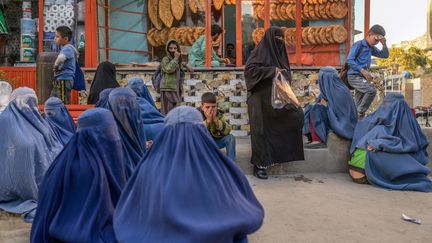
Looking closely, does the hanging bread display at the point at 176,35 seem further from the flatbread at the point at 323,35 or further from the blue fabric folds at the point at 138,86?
the blue fabric folds at the point at 138,86

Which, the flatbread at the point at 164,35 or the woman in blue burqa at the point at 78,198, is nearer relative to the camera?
the woman in blue burqa at the point at 78,198

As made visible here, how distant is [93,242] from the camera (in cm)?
284

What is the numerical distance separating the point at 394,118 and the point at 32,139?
3.65m

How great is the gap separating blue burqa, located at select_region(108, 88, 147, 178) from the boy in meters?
1.30

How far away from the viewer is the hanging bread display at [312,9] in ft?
28.0

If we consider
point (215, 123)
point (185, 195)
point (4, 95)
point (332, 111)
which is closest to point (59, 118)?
point (4, 95)

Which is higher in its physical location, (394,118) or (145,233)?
(394,118)

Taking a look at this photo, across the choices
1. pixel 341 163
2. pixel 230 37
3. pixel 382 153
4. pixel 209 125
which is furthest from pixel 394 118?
pixel 230 37

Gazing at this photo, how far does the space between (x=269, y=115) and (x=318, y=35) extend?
3.63 meters

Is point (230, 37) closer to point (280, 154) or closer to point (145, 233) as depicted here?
point (280, 154)

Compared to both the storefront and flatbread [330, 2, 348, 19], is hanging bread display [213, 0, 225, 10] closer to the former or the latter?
the storefront

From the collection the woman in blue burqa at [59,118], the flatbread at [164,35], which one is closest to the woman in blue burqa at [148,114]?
the woman in blue burqa at [59,118]

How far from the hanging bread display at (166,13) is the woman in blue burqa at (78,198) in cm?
626

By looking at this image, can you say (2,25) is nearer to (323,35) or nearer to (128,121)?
(323,35)
